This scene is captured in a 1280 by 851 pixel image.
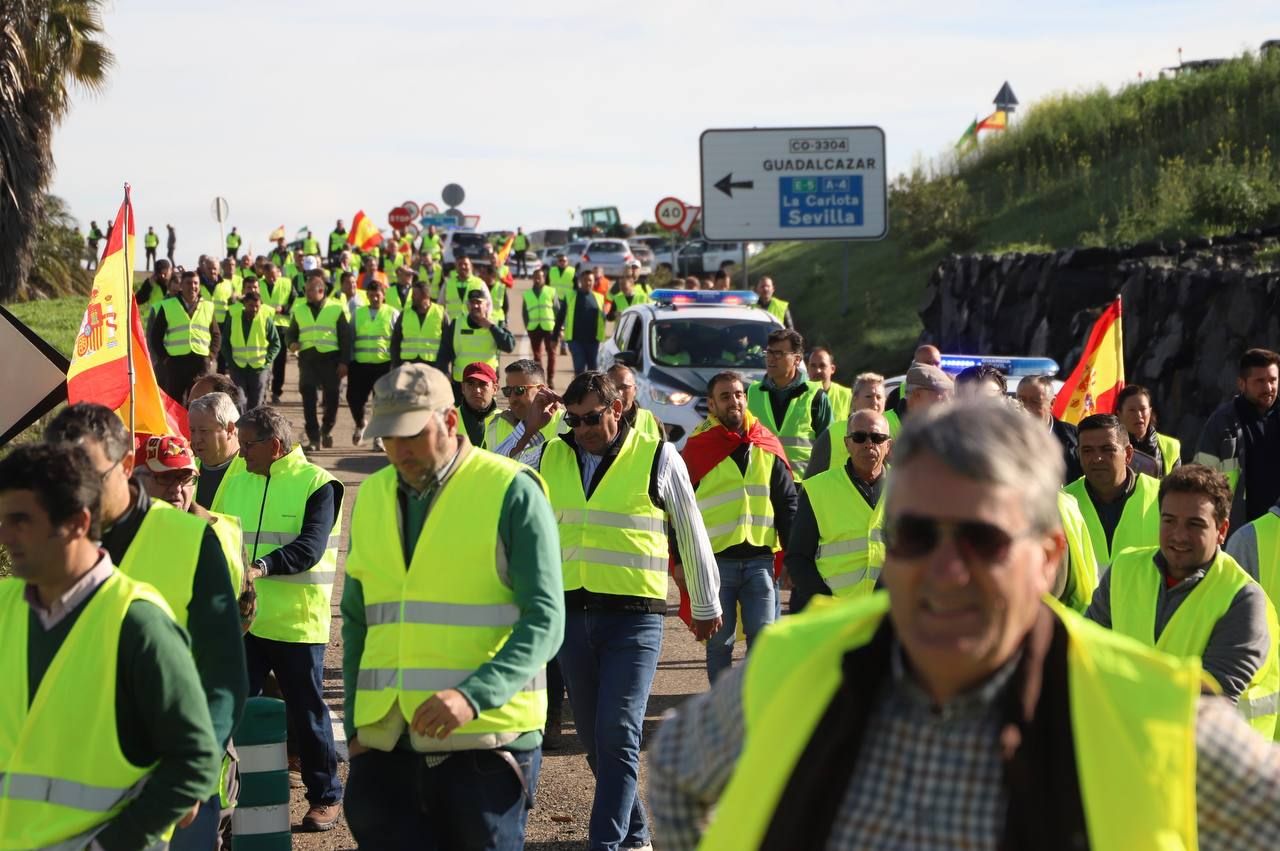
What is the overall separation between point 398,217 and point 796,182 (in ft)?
119

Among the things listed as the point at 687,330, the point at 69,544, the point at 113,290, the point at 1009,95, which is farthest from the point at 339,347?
the point at 1009,95

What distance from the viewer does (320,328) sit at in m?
21.5

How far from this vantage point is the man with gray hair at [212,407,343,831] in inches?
309

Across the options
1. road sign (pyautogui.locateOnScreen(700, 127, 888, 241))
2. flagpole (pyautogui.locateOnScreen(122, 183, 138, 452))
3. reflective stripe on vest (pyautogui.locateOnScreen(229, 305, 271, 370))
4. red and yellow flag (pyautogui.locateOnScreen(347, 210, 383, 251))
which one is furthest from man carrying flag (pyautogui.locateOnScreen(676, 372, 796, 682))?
red and yellow flag (pyautogui.locateOnScreen(347, 210, 383, 251))

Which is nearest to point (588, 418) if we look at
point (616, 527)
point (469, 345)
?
point (616, 527)

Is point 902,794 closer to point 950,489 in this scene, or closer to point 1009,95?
point 950,489

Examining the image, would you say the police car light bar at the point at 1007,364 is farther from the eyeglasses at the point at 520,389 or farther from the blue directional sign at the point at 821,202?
the blue directional sign at the point at 821,202

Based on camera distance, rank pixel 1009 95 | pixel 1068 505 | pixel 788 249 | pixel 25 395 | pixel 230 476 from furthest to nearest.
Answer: pixel 788 249
pixel 1009 95
pixel 230 476
pixel 25 395
pixel 1068 505

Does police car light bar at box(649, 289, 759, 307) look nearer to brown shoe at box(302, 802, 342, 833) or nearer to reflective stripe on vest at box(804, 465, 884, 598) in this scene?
reflective stripe on vest at box(804, 465, 884, 598)

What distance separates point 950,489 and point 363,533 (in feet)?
9.56

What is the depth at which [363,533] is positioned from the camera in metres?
5.21

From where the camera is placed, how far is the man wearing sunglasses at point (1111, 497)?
746 cm

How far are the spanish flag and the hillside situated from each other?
18.7m

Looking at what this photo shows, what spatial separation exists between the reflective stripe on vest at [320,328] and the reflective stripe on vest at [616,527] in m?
14.2
